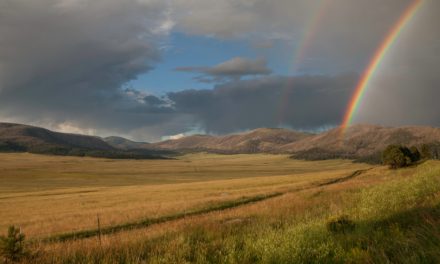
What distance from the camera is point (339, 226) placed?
10086mm

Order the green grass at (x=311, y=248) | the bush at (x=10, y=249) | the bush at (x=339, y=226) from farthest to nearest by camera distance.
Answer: the bush at (x=339, y=226) < the bush at (x=10, y=249) < the green grass at (x=311, y=248)

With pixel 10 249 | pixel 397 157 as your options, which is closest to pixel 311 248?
pixel 10 249

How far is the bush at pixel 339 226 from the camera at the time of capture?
32.4 ft

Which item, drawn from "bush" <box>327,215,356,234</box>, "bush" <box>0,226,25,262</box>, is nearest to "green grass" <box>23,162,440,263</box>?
"bush" <box>327,215,356,234</box>

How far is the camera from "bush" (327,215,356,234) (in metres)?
9.89

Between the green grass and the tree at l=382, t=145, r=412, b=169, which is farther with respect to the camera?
the tree at l=382, t=145, r=412, b=169

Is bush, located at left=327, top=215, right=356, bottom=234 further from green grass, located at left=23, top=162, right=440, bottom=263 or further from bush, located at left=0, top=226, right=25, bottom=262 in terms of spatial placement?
bush, located at left=0, top=226, right=25, bottom=262

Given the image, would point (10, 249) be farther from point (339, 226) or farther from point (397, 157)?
point (397, 157)

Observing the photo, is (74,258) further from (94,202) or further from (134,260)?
(94,202)

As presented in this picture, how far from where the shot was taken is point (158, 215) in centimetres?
2870

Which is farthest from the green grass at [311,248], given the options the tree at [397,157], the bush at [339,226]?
the tree at [397,157]

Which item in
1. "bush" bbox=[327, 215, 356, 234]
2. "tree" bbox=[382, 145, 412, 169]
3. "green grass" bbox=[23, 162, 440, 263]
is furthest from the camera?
"tree" bbox=[382, 145, 412, 169]

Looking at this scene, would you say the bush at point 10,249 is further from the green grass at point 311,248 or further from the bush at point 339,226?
the bush at point 339,226

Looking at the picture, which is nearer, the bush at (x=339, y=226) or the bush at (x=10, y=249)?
the bush at (x=10, y=249)
